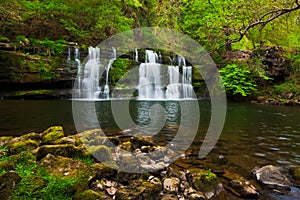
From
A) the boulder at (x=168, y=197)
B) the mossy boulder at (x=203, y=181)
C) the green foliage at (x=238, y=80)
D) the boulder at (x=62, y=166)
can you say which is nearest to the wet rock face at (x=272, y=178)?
the mossy boulder at (x=203, y=181)

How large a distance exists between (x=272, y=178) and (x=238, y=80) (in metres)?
17.9

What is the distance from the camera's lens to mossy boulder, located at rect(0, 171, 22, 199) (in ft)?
8.71

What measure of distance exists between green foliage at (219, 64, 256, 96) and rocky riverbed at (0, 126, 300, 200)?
16.8m

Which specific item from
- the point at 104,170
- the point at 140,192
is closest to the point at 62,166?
the point at 104,170

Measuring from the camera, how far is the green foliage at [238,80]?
20.2 metres

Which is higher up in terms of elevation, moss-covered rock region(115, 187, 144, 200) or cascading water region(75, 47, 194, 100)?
cascading water region(75, 47, 194, 100)

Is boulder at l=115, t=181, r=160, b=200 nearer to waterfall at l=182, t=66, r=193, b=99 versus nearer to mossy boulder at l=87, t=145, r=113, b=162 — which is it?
mossy boulder at l=87, t=145, r=113, b=162

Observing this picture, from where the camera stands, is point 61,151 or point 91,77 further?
point 91,77

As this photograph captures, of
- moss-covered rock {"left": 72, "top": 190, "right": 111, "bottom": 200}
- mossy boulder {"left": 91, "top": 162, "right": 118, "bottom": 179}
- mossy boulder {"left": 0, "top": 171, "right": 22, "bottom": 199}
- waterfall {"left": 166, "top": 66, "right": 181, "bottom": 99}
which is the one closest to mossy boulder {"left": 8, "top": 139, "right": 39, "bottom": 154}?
mossy boulder {"left": 0, "top": 171, "right": 22, "bottom": 199}

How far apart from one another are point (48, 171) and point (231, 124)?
8064 millimetres

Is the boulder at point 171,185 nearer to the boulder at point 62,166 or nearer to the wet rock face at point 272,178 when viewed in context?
the boulder at point 62,166

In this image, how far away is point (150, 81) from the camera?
21.3 metres

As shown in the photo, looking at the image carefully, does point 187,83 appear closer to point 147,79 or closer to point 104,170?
point 147,79

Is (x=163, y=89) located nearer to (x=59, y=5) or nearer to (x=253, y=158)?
(x=59, y=5)
